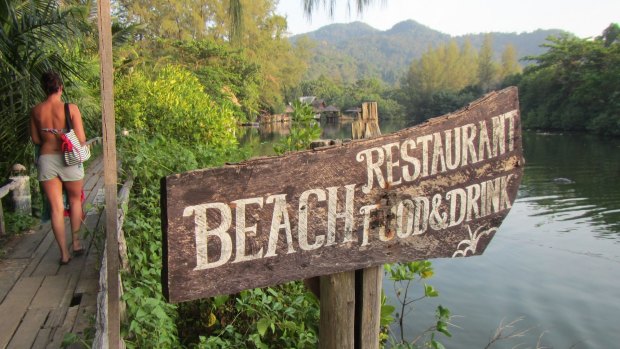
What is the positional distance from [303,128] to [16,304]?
7.61ft

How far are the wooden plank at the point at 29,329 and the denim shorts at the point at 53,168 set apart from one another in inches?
37.1

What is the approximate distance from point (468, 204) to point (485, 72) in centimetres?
5822

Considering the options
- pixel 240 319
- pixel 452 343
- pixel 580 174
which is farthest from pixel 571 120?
pixel 240 319

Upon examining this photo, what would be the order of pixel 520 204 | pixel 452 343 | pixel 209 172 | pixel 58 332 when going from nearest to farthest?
1. pixel 209 172
2. pixel 58 332
3. pixel 452 343
4. pixel 520 204

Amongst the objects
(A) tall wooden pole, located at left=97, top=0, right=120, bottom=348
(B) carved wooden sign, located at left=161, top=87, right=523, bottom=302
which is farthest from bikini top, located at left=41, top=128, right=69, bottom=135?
(B) carved wooden sign, located at left=161, top=87, right=523, bottom=302

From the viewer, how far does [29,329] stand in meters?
2.56

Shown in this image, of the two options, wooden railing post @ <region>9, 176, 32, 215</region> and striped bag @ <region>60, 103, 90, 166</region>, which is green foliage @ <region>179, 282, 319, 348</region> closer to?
striped bag @ <region>60, 103, 90, 166</region>

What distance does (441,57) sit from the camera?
2406 inches

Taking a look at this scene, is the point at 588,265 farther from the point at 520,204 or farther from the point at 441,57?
the point at 441,57

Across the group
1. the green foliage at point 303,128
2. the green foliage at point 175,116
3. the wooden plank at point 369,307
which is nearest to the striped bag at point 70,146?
the green foliage at point 303,128

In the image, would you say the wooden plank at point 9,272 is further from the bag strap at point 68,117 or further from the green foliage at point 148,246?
the bag strap at point 68,117

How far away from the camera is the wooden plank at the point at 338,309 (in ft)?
5.11

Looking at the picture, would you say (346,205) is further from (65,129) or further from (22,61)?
(22,61)

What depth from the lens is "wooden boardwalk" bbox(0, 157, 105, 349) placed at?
8.23 ft
